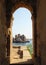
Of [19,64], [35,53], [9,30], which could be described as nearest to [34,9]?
[9,30]

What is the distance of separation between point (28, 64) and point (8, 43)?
6.60ft

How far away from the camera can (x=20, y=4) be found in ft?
43.0

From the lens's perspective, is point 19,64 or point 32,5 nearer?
point 19,64

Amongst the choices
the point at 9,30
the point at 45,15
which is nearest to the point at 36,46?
the point at 9,30

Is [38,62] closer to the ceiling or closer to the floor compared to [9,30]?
closer to the floor

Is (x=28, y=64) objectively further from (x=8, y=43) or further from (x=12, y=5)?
(x=12, y=5)

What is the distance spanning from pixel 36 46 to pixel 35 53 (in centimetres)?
48

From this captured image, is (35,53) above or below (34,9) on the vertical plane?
below

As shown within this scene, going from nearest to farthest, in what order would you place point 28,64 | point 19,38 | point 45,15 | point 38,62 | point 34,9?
1. point 45,15
2. point 38,62
3. point 28,64
4. point 34,9
5. point 19,38

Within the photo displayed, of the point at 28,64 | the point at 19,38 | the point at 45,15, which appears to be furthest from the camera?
the point at 19,38

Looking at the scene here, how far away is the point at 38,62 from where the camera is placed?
1026 centimetres

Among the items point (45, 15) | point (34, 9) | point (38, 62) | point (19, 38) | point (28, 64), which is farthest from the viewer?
point (19, 38)

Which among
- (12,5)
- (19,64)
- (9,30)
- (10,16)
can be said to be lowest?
(19,64)

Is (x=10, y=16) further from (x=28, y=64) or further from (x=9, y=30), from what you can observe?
(x=28, y=64)
